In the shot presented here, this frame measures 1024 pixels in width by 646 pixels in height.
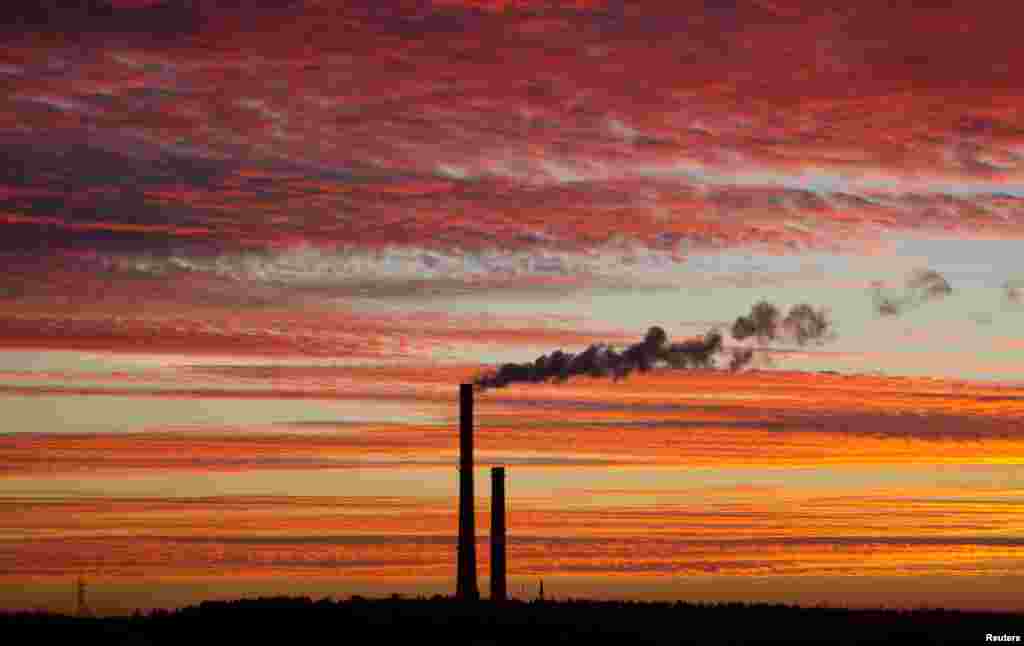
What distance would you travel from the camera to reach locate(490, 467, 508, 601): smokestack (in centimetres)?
5447

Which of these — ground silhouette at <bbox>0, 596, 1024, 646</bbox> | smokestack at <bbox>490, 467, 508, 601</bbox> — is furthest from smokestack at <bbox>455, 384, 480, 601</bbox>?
ground silhouette at <bbox>0, 596, 1024, 646</bbox>

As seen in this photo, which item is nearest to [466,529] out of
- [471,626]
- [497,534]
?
[497,534]

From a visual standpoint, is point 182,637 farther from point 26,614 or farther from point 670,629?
point 670,629

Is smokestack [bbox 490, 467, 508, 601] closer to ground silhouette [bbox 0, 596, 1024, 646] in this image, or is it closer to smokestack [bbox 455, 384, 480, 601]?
smokestack [bbox 455, 384, 480, 601]

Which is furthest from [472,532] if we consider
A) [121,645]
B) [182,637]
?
[121,645]

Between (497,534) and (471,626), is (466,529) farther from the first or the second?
(471,626)

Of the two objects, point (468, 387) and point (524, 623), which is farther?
point (468, 387)

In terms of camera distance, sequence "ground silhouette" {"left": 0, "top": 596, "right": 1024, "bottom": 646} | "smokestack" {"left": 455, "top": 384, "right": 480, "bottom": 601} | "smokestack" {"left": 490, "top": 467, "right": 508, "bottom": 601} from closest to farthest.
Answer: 1. "ground silhouette" {"left": 0, "top": 596, "right": 1024, "bottom": 646}
2. "smokestack" {"left": 455, "top": 384, "right": 480, "bottom": 601}
3. "smokestack" {"left": 490, "top": 467, "right": 508, "bottom": 601}

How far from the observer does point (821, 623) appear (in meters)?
41.7

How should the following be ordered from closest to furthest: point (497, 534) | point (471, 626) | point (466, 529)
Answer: point (471, 626)
point (466, 529)
point (497, 534)

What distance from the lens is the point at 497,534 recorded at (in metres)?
55.6

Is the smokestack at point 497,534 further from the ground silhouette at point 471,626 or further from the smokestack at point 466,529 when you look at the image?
the ground silhouette at point 471,626

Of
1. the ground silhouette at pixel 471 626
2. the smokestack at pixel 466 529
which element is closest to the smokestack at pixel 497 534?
the smokestack at pixel 466 529

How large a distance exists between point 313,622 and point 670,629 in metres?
9.49
